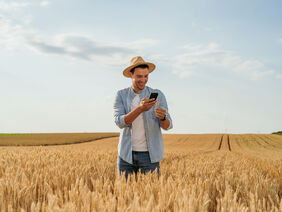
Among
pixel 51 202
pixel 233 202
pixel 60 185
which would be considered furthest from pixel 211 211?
pixel 60 185

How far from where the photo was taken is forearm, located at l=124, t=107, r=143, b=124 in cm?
305

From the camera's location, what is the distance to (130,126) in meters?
3.42

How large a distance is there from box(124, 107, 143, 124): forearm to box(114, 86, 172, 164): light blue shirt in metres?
0.07

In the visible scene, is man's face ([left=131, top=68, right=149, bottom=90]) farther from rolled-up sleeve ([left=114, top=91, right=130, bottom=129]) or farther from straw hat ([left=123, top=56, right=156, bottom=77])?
rolled-up sleeve ([left=114, top=91, right=130, bottom=129])

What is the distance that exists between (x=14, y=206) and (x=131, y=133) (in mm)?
1643

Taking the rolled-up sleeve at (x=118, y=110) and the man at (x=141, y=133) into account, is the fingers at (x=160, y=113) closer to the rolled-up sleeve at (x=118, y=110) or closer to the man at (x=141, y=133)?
the man at (x=141, y=133)

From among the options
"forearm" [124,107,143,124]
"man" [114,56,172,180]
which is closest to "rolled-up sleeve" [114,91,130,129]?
"man" [114,56,172,180]

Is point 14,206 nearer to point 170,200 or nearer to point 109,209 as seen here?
point 109,209

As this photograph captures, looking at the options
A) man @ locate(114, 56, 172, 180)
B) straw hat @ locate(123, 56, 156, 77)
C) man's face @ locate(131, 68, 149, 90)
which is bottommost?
man @ locate(114, 56, 172, 180)

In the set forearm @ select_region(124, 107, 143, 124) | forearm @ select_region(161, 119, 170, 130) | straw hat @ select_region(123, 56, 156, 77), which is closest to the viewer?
forearm @ select_region(124, 107, 143, 124)

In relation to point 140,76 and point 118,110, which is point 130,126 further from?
point 140,76

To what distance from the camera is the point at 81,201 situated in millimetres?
1788

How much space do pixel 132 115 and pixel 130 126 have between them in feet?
1.14

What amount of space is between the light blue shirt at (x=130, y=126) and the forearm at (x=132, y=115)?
0.24 feet
